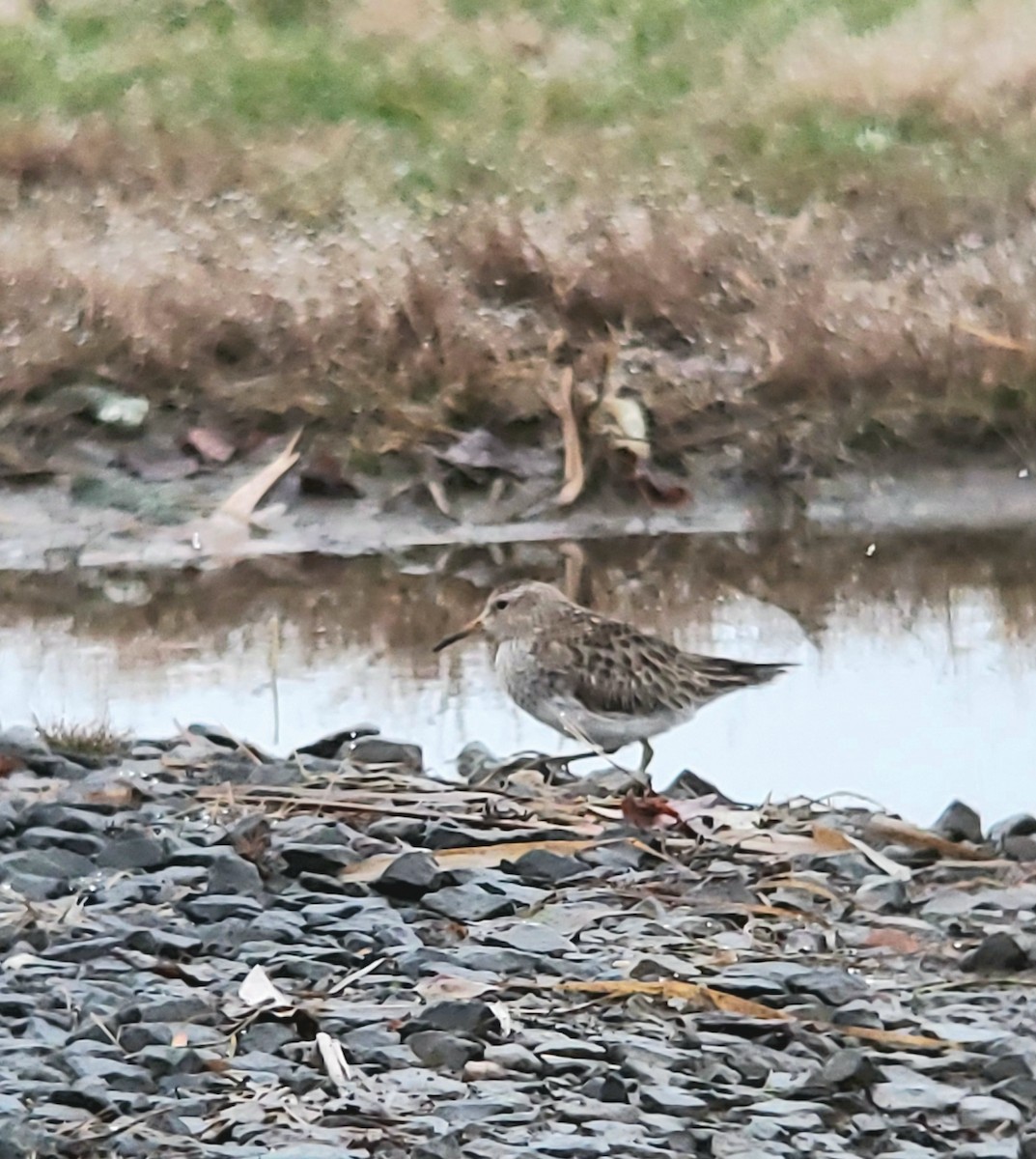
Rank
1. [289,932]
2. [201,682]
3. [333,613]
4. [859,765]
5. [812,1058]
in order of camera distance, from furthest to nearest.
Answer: [333,613] → [201,682] → [859,765] → [289,932] → [812,1058]

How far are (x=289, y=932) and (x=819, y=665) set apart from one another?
107 inches

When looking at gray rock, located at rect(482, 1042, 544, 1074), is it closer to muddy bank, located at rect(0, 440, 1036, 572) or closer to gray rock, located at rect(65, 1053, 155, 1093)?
gray rock, located at rect(65, 1053, 155, 1093)

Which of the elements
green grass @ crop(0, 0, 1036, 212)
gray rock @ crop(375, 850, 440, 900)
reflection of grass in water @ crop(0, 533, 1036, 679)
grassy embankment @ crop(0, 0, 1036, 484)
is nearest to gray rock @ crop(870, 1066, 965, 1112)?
gray rock @ crop(375, 850, 440, 900)

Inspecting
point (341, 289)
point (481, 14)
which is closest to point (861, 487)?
point (341, 289)

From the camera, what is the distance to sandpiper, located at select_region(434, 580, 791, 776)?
19.4ft

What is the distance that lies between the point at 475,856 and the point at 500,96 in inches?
288

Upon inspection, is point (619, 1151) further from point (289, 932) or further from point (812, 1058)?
point (289, 932)

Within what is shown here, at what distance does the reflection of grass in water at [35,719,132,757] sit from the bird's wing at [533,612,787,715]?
0.95m

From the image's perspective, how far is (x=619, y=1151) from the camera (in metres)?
3.30

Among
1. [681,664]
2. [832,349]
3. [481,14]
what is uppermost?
[481,14]

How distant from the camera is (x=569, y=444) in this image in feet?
27.9

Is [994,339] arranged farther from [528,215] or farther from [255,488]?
[255,488]

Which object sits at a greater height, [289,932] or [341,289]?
[341,289]

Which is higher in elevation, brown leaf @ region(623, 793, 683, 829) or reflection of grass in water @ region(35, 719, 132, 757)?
reflection of grass in water @ region(35, 719, 132, 757)
